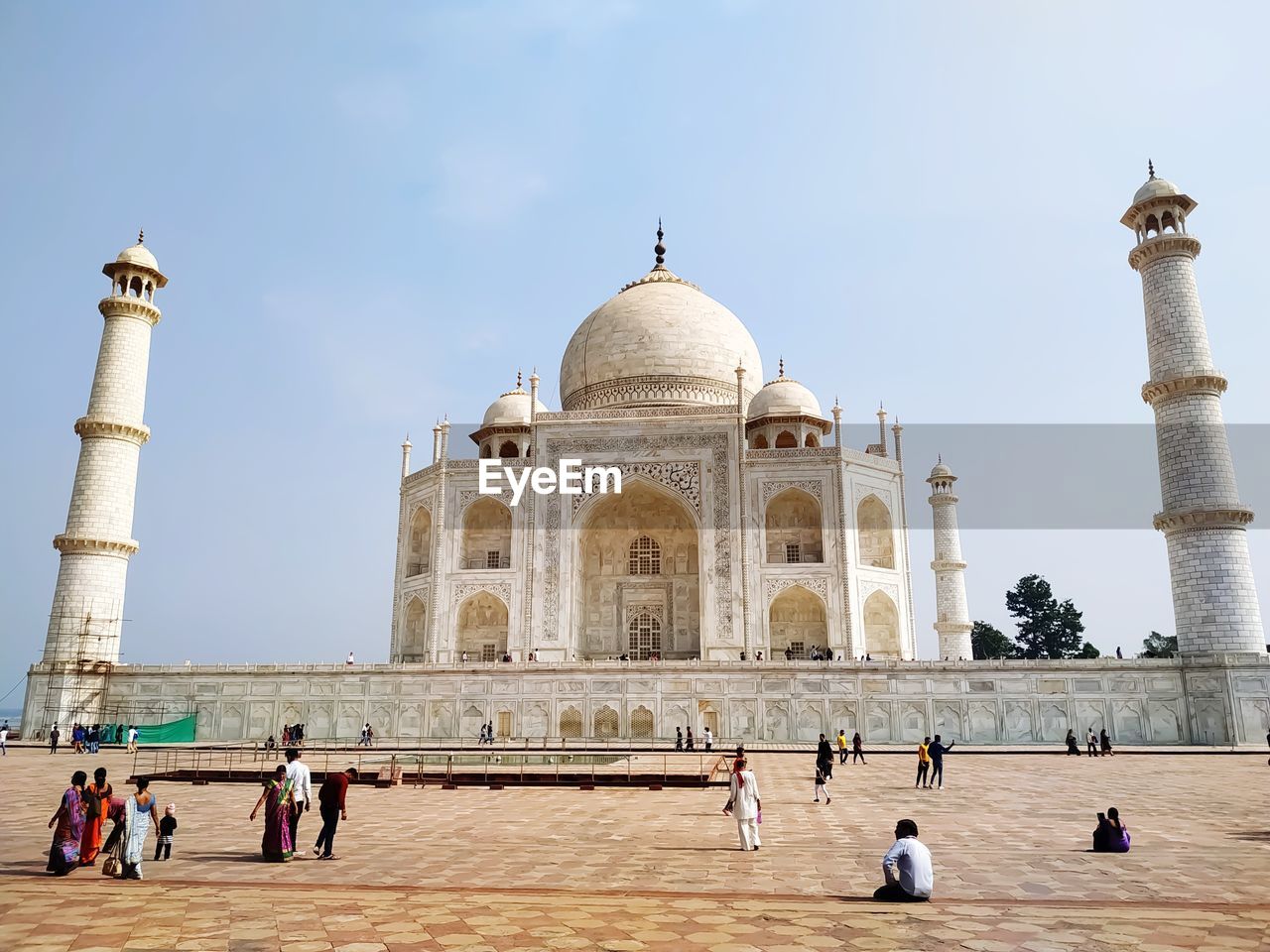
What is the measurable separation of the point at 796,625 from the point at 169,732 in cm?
1563

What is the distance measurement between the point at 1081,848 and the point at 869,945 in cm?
394

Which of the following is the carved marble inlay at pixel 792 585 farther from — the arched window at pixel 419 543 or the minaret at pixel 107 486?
the minaret at pixel 107 486

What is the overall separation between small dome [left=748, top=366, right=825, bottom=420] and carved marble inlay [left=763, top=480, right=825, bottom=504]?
3313 mm

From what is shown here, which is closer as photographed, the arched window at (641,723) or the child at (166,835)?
the child at (166,835)

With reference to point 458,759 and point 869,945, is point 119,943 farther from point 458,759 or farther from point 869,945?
point 458,759

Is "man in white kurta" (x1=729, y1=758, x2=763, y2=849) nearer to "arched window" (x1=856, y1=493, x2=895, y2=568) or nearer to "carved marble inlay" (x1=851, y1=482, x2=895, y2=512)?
"carved marble inlay" (x1=851, y1=482, x2=895, y2=512)

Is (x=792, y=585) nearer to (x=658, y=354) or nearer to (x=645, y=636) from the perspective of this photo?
(x=645, y=636)

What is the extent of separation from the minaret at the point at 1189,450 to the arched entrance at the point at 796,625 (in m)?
8.94

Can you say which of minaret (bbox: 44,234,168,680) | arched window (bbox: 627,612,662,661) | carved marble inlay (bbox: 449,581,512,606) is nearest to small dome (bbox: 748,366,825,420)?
arched window (bbox: 627,612,662,661)

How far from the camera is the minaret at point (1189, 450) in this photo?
19781mm

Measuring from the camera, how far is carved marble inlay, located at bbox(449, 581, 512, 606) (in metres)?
26.6

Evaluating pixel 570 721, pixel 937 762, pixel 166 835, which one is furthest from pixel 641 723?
pixel 166 835

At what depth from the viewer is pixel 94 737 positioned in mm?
19984

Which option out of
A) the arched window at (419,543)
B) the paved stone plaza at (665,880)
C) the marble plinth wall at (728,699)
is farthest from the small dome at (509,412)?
the paved stone plaza at (665,880)
